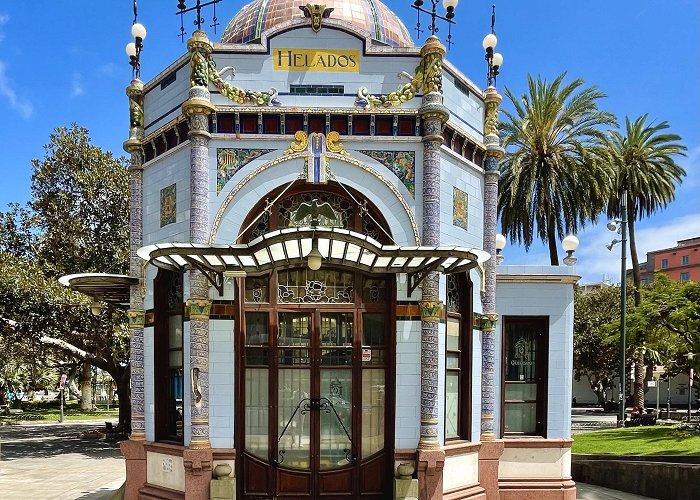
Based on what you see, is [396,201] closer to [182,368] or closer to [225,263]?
[225,263]

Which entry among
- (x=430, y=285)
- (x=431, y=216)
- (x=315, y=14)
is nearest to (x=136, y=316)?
(x=430, y=285)

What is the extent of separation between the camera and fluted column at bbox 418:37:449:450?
11.0m

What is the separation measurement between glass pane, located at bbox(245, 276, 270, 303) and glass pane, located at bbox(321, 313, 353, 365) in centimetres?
107

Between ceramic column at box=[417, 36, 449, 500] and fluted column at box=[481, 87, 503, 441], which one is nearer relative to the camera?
ceramic column at box=[417, 36, 449, 500]

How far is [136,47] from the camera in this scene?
43.4 ft

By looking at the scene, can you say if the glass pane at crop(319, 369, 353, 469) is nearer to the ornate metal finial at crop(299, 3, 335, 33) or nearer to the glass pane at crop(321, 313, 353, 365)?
the glass pane at crop(321, 313, 353, 365)

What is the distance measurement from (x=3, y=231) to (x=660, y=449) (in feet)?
82.0

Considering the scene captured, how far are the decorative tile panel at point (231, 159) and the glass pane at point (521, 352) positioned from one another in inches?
252

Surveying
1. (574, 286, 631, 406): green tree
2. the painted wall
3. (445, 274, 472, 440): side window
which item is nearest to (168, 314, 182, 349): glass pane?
(445, 274, 472, 440): side window

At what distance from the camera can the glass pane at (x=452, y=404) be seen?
39.4ft

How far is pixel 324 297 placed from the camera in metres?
11.5

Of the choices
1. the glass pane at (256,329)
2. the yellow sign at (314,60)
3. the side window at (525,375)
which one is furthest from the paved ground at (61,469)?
the yellow sign at (314,60)

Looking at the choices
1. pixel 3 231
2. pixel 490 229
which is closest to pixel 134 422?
pixel 490 229

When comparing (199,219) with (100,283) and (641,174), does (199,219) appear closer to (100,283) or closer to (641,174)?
(100,283)
